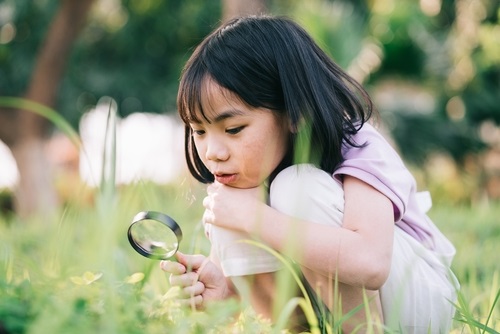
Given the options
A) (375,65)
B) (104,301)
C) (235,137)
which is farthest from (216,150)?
(375,65)

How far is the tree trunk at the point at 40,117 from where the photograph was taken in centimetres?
992

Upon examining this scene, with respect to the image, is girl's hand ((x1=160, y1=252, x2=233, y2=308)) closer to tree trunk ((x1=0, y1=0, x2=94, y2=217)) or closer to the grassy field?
the grassy field

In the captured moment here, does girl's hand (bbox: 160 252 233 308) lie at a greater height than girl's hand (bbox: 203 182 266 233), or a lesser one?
lesser

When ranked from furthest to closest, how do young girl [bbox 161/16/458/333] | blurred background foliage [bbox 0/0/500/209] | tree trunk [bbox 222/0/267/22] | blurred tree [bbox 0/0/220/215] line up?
blurred background foliage [bbox 0/0/500/209], blurred tree [bbox 0/0/220/215], tree trunk [bbox 222/0/267/22], young girl [bbox 161/16/458/333]

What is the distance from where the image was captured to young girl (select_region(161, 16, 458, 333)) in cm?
181

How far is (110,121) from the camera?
5.81 feet

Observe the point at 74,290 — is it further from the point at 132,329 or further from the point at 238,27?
the point at 238,27

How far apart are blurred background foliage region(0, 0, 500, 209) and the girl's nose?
30.3ft

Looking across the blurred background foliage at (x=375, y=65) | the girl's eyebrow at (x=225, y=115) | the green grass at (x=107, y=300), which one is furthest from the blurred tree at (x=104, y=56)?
the girl's eyebrow at (x=225, y=115)

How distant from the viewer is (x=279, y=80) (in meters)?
2.06

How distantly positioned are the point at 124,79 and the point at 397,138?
5.34 m

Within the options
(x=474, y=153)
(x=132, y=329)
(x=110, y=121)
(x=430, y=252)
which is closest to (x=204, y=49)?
(x=110, y=121)

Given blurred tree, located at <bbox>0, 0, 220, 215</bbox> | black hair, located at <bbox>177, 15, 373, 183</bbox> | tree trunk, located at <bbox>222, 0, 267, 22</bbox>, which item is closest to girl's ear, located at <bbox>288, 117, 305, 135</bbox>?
black hair, located at <bbox>177, 15, 373, 183</bbox>

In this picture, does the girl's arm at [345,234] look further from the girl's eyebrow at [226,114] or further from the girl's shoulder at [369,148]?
the girl's eyebrow at [226,114]
